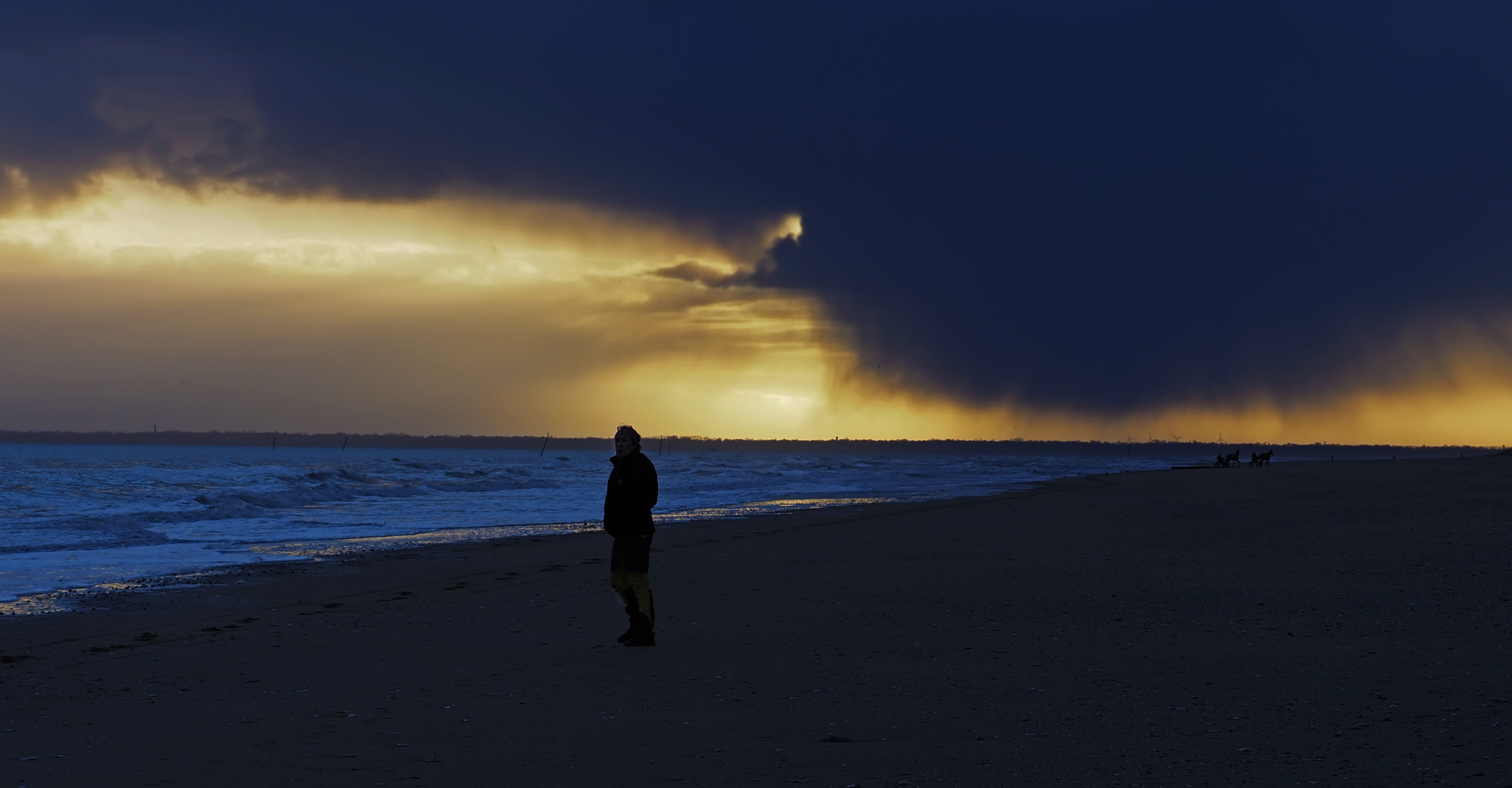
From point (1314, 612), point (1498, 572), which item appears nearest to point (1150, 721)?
point (1314, 612)

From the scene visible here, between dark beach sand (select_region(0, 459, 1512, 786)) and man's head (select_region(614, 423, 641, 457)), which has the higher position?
man's head (select_region(614, 423, 641, 457))

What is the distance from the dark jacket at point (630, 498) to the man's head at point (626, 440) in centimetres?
6

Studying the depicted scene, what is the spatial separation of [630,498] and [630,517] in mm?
178

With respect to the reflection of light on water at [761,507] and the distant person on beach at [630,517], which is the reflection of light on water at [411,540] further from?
the distant person on beach at [630,517]

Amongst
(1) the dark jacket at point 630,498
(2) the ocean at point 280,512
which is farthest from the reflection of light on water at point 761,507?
(1) the dark jacket at point 630,498

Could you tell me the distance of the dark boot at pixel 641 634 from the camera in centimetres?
1013

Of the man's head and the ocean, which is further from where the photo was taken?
the ocean

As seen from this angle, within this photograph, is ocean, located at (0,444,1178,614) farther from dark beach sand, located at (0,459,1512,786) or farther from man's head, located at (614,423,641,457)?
man's head, located at (614,423,641,457)

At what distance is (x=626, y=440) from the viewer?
10852 millimetres

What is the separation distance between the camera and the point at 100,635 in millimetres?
10672

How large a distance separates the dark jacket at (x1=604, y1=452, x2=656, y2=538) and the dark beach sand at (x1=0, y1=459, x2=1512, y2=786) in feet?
3.69

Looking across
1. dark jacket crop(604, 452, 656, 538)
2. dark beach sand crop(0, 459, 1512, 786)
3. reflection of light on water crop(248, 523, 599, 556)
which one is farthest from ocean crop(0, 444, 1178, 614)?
dark jacket crop(604, 452, 656, 538)

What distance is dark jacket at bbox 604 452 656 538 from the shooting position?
1080cm

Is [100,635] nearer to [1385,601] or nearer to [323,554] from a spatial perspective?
[323,554]
